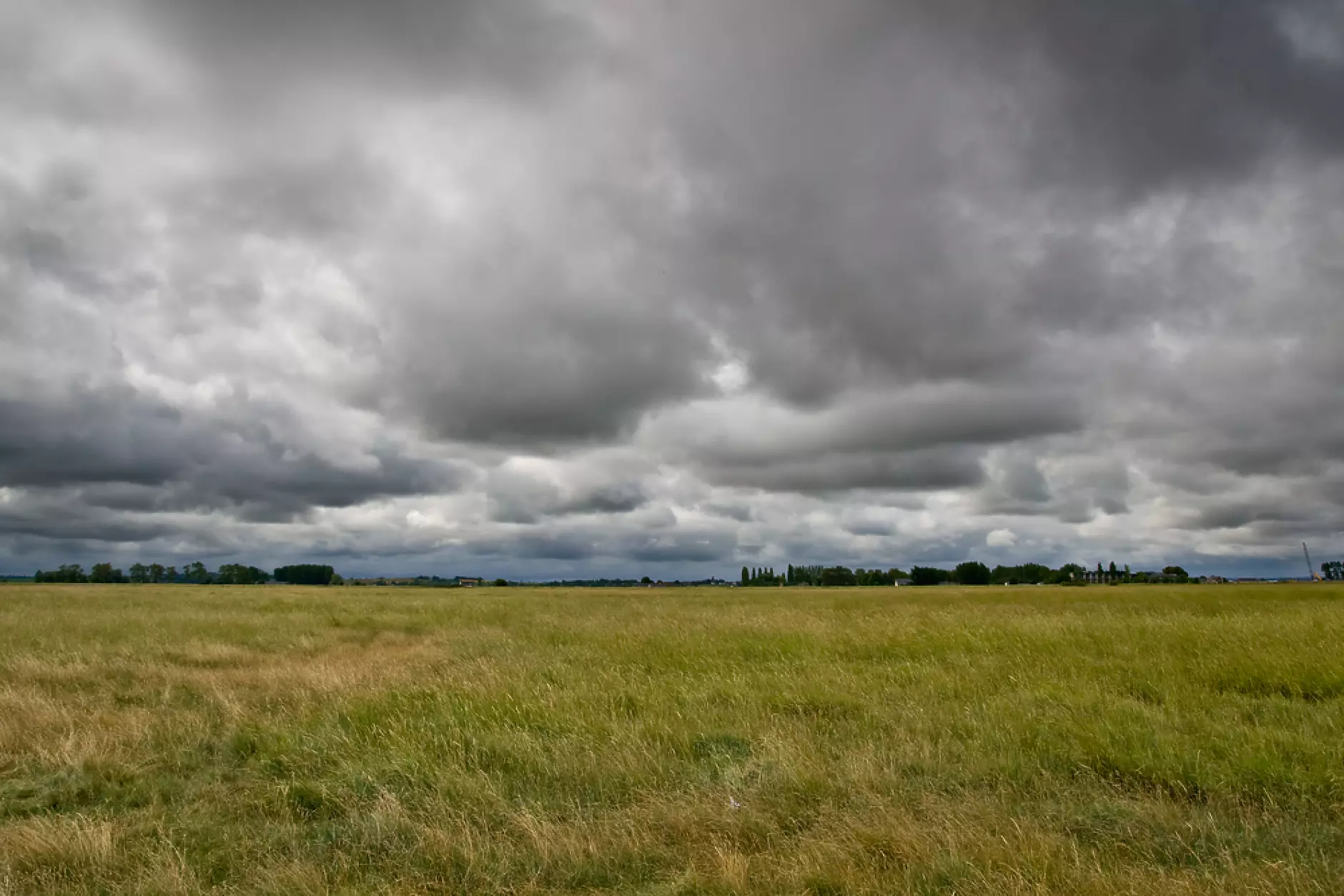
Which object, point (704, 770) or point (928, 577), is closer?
point (704, 770)

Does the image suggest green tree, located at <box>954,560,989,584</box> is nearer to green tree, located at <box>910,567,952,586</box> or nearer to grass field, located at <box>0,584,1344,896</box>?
green tree, located at <box>910,567,952,586</box>

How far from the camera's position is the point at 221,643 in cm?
2058

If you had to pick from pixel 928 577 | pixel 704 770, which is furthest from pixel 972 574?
pixel 704 770

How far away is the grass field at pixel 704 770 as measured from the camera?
18.6 ft

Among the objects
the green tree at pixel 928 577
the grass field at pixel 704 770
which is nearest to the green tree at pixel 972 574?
the green tree at pixel 928 577

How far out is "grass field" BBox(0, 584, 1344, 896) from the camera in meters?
5.68

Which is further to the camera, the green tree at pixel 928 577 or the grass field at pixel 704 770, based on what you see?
the green tree at pixel 928 577

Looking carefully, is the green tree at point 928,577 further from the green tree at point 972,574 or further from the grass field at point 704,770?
the grass field at point 704,770

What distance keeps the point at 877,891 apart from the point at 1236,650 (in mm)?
12647

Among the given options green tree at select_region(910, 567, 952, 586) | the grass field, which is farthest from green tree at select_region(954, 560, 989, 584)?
the grass field

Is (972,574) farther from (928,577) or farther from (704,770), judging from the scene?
(704,770)

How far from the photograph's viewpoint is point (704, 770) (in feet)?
26.6

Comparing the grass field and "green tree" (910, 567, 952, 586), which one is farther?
"green tree" (910, 567, 952, 586)

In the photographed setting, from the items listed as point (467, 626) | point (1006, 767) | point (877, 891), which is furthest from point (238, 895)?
point (467, 626)
